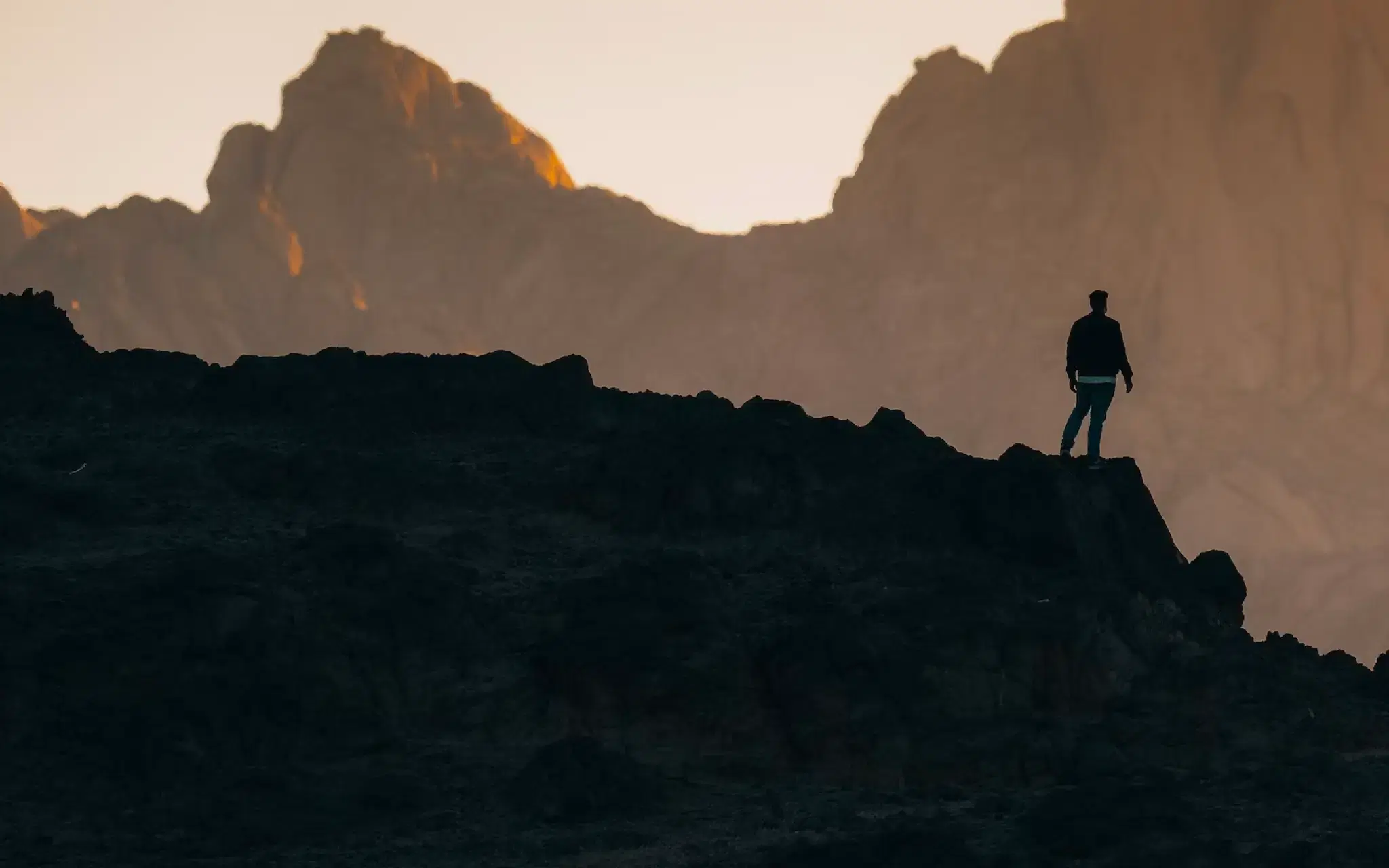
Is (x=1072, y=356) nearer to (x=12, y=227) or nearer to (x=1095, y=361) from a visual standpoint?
(x=1095, y=361)

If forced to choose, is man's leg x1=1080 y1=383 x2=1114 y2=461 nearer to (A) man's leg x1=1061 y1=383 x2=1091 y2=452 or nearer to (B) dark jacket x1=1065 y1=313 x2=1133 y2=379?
(A) man's leg x1=1061 y1=383 x2=1091 y2=452

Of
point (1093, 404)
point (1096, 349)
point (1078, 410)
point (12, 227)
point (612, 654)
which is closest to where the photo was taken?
point (612, 654)

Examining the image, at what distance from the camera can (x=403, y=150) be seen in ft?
515

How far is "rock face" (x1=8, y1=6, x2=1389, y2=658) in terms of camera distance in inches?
5039

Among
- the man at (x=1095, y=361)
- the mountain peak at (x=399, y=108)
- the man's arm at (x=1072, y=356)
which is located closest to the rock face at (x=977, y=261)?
the mountain peak at (x=399, y=108)

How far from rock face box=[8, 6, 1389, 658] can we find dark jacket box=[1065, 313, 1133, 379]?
329ft

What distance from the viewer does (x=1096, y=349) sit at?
22.1 m

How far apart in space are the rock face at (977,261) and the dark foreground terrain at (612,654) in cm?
10076

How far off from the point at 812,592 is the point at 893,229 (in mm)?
125001

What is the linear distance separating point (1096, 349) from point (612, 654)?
6.75 meters

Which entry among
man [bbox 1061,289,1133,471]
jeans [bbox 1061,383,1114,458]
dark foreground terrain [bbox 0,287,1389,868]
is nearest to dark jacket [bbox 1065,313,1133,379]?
man [bbox 1061,289,1133,471]

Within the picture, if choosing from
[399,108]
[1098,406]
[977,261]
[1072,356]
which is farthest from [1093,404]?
[399,108]

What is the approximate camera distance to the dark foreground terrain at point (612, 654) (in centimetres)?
1620

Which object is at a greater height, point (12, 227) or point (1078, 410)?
point (12, 227)
